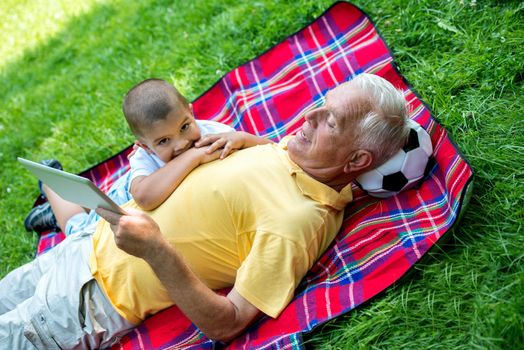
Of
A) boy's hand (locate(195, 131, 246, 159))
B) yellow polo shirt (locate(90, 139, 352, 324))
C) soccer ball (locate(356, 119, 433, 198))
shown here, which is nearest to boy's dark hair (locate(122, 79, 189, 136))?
boy's hand (locate(195, 131, 246, 159))

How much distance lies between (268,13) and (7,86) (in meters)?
3.62

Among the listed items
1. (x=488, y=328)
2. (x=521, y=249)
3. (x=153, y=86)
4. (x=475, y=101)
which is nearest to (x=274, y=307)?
(x=488, y=328)

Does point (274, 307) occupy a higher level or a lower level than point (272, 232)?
lower

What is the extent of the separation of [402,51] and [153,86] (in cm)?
191

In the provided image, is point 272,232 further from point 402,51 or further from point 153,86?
point 402,51

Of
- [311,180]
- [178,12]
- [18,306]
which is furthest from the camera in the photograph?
[178,12]

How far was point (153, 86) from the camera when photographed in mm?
2988

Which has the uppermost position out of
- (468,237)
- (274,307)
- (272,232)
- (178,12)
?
(178,12)

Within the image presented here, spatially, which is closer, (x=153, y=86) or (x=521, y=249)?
(x=521, y=249)

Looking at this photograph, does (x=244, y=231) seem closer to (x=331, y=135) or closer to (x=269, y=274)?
(x=269, y=274)

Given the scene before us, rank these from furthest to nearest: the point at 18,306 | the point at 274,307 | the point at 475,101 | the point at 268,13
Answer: the point at 268,13 → the point at 475,101 → the point at 18,306 → the point at 274,307

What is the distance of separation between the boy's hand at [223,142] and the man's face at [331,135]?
0.38 meters

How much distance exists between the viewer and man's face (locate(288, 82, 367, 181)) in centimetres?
279

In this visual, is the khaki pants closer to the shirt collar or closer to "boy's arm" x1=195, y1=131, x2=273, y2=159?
Answer: "boy's arm" x1=195, y1=131, x2=273, y2=159
